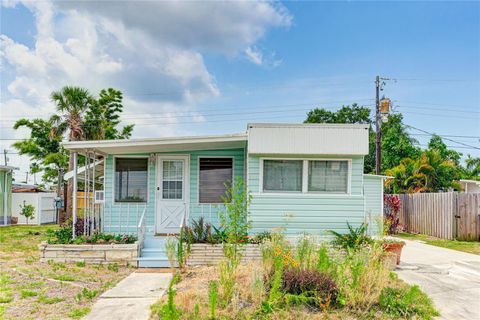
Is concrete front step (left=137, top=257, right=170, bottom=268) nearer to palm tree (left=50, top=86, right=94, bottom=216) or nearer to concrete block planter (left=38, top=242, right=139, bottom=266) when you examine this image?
concrete block planter (left=38, top=242, right=139, bottom=266)

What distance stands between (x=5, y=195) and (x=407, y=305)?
18.8 m

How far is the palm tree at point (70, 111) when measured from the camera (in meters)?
16.6

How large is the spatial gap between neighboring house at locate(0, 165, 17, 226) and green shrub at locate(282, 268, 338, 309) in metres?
17.1

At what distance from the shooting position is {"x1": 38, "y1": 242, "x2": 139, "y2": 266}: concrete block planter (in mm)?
7551

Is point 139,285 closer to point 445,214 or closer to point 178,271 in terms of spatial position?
point 178,271

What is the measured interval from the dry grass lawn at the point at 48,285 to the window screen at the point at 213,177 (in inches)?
110

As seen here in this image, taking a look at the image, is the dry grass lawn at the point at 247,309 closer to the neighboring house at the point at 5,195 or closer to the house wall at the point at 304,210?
the house wall at the point at 304,210

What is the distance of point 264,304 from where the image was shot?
171 inches

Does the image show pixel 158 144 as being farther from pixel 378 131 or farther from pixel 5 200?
pixel 5 200

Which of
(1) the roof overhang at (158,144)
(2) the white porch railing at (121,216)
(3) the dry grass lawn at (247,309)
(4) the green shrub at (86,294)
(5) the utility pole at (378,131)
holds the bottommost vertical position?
(4) the green shrub at (86,294)

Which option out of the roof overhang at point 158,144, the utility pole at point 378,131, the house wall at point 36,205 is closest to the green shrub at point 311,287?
the roof overhang at point 158,144

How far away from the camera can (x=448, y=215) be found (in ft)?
40.5

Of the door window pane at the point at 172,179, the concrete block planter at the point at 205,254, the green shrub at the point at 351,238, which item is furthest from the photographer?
the door window pane at the point at 172,179

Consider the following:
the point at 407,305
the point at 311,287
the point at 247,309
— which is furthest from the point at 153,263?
the point at 407,305
